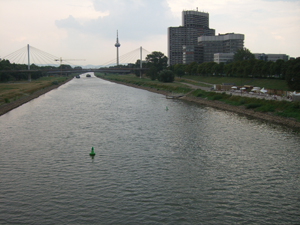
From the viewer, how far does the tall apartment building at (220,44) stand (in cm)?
17438

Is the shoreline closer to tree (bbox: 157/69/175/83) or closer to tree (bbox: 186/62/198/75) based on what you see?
tree (bbox: 157/69/175/83)

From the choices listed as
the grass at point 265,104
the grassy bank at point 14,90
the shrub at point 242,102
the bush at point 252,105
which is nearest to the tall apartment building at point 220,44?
the grassy bank at point 14,90

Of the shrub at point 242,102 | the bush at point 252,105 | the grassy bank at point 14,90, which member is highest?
the grassy bank at point 14,90

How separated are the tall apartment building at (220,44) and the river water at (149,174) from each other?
152 meters

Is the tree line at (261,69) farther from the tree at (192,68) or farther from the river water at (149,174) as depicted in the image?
the river water at (149,174)

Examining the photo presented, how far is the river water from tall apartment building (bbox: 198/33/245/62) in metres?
152

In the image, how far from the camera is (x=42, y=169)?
727 inches

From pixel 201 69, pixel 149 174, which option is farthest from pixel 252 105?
pixel 201 69

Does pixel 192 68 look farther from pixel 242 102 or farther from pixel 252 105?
pixel 252 105

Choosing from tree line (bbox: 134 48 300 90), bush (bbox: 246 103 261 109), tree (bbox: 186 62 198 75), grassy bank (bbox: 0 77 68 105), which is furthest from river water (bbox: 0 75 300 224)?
tree (bbox: 186 62 198 75)

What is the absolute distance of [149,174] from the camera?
1764cm

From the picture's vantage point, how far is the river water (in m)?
13.2

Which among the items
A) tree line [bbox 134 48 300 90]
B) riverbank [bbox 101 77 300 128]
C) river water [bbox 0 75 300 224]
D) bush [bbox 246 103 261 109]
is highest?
tree line [bbox 134 48 300 90]

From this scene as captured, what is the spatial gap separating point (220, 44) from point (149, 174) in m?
173
